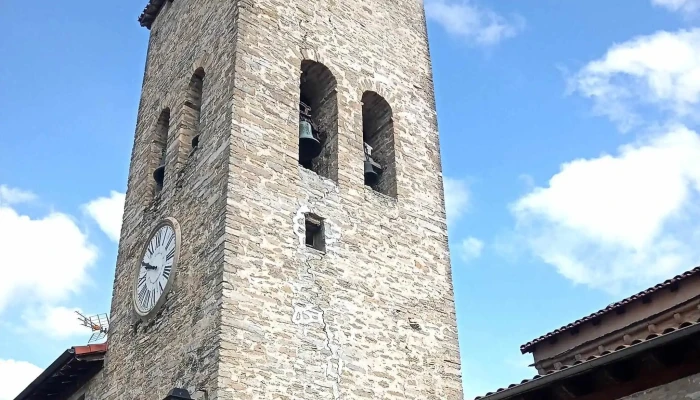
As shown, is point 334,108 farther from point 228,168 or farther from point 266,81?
point 228,168

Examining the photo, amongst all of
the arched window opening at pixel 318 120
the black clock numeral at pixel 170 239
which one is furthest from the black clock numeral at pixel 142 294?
the arched window opening at pixel 318 120

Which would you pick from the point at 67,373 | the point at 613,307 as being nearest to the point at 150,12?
the point at 67,373

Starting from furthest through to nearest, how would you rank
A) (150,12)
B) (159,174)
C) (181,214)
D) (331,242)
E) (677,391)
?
(150,12)
(159,174)
(181,214)
(331,242)
(677,391)

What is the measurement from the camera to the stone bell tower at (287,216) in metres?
8.47

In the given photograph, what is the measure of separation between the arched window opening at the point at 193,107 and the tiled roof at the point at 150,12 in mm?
3301

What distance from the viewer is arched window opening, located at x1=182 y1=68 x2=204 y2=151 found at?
11.0 meters

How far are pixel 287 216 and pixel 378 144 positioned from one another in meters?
2.82

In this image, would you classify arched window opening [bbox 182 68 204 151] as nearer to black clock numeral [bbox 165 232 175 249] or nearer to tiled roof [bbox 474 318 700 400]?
black clock numeral [bbox 165 232 175 249]

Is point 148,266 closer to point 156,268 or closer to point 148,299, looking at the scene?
point 156,268

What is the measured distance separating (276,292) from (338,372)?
3.86 ft

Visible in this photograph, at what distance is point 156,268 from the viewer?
33.1 feet

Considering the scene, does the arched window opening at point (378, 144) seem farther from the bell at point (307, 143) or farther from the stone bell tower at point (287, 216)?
the bell at point (307, 143)

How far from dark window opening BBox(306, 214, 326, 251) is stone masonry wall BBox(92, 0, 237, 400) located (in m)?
1.23

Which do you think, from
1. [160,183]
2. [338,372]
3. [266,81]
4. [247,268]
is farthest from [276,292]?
[160,183]
